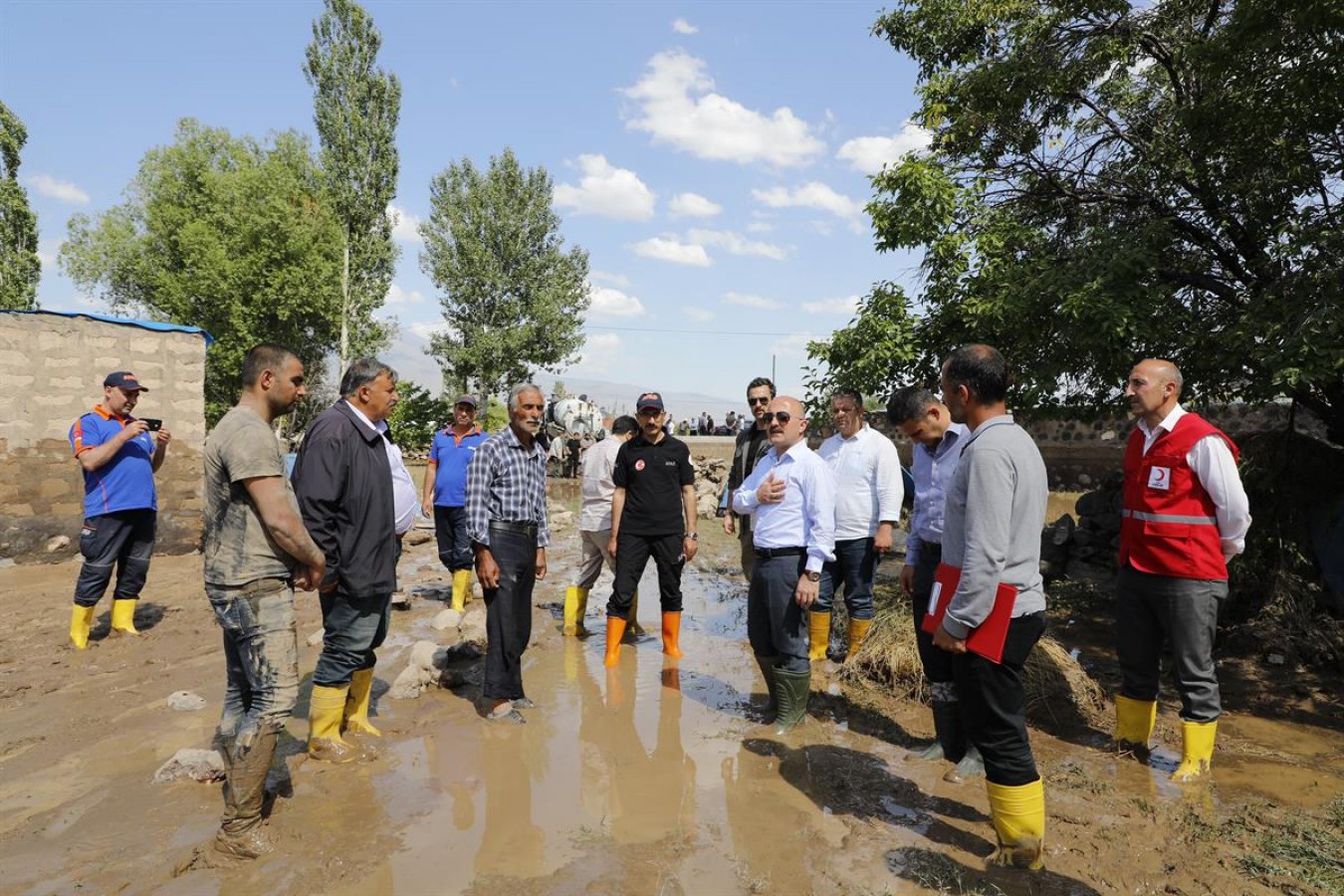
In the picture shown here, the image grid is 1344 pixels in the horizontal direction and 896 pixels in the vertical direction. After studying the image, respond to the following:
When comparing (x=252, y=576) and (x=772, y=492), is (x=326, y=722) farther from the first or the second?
(x=772, y=492)

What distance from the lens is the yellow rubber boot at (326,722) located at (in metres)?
4.10

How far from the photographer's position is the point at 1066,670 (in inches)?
201

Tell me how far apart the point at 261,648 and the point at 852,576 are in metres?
3.90

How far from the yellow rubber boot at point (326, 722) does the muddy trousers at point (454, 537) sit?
3.14 meters

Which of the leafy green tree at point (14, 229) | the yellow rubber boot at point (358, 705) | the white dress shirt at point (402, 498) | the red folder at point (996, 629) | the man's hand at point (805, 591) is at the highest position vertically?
the leafy green tree at point (14, 229)

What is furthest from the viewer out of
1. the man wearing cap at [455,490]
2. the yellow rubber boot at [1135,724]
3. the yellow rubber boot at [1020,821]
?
the man wearing cap at [455,490]

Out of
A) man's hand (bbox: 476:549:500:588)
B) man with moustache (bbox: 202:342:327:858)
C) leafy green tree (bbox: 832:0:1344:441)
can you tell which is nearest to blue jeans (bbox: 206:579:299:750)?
man with moustache (bbox: 202:342:327:858)

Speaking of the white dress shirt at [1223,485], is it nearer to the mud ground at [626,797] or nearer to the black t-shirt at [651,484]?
the mud ground at [626,797]

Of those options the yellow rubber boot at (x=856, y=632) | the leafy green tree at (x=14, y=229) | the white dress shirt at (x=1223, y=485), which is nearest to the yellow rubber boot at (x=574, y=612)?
the yellow rubber boot at (x=856, y=632)

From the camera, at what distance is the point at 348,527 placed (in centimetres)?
403

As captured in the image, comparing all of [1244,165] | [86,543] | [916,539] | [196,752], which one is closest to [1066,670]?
[916,539]

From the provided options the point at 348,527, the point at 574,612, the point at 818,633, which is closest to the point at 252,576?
the point at 348,527

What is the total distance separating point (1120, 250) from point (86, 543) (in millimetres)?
8040

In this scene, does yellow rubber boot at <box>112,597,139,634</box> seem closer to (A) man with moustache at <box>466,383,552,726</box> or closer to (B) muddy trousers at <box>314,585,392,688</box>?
(B) muddy trousers at <box>314,585,392,688</box>
